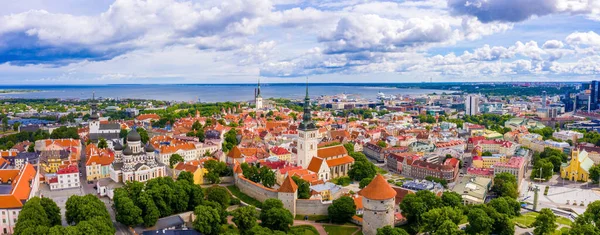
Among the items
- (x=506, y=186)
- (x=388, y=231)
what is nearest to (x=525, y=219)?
(x=506, y=186)

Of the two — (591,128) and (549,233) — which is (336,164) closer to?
(549,233)

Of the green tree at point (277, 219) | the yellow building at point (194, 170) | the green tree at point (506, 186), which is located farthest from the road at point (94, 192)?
the green tree at point (506, 186)

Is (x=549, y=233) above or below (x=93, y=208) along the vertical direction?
below

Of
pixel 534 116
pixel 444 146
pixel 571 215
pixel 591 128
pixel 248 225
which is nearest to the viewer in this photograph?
pixel 248 225

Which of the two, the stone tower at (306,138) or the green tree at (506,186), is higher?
the stone tower at (306,138)

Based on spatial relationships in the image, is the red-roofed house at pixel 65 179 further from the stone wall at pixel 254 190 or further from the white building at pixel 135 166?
the stone wall at pixel 254 190

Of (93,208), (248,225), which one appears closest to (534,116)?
(248,225)
